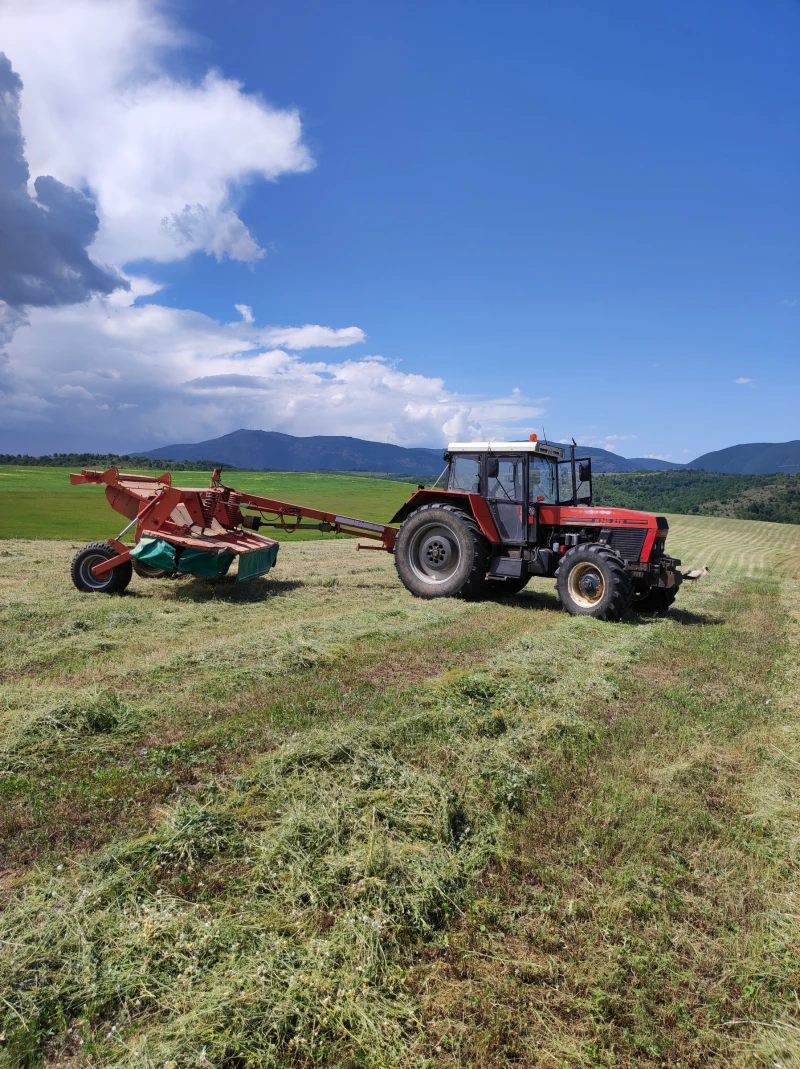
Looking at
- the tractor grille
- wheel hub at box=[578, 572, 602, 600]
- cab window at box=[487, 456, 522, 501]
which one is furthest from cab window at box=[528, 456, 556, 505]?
wheel hub at box=[578, 572, 602, 600]

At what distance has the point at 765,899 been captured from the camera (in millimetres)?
2963

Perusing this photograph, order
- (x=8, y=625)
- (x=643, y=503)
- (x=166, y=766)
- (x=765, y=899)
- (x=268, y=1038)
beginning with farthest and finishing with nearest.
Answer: (x=643, y=503)
(x=8, y=625)
(x=166, y=766)
(x=765, y=899)
(x=268, y=1038)

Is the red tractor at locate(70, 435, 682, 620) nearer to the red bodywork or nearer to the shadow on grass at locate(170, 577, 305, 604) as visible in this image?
the red bodywork

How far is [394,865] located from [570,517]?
718cm

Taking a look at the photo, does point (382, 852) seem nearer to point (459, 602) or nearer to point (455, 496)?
point (459, 602)

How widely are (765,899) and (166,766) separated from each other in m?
3.32

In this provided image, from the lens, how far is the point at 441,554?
33.9 ft

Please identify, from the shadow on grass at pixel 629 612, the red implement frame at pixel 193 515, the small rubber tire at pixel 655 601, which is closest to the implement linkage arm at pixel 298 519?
the red implement frame at pixel 193 515

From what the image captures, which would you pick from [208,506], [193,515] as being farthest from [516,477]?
[193,515]

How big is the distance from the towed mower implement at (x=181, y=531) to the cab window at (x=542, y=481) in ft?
8.73

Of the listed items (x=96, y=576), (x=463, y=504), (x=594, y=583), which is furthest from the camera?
(x=463, y=504)

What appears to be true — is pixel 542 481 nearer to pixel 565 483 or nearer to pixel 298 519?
pixel 565 483

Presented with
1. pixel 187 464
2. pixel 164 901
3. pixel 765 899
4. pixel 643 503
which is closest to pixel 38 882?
pixel 164 901

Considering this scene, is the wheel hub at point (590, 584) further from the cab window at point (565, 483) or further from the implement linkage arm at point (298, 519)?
the implement linkage arm at point (298, 519)
